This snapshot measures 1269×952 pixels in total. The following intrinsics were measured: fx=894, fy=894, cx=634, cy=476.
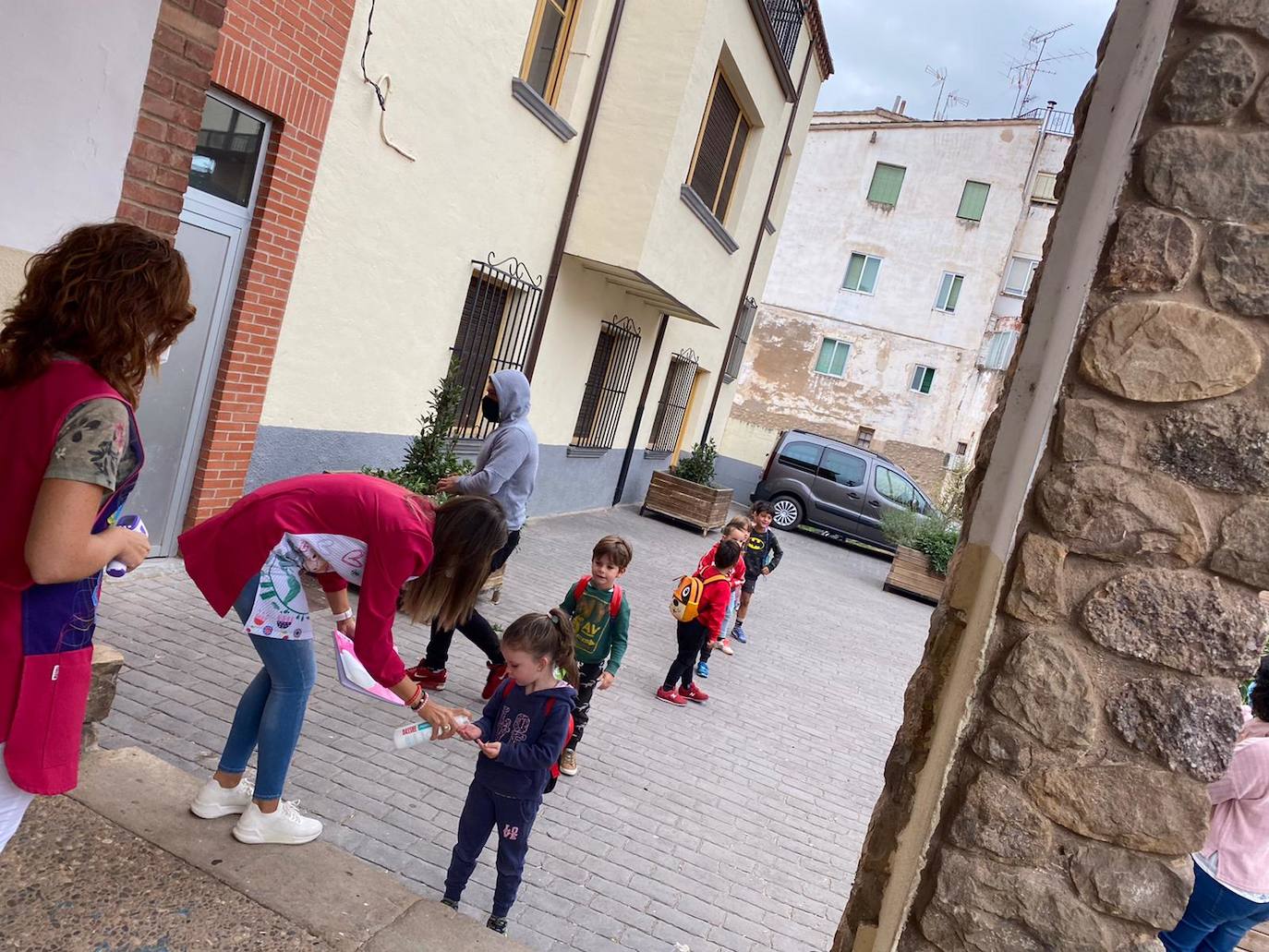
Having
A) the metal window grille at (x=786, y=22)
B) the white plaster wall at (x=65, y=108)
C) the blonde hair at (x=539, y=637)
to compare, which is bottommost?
the blonde hair at (x=539, y=637)

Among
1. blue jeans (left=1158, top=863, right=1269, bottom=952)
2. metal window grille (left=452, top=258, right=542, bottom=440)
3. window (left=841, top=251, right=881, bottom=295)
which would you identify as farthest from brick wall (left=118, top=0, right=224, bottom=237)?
window (left=841, top=251, right=881, bottom=295)

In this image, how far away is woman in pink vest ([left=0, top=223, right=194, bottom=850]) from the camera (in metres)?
1.79

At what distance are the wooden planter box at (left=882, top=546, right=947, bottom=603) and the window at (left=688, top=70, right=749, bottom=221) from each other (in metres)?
6.15

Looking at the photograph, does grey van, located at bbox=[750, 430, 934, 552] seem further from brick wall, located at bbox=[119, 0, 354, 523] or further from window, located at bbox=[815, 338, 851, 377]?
brick wall, located at bbox=[119, 0, 354, 523]

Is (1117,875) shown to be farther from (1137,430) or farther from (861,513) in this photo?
(861,513)

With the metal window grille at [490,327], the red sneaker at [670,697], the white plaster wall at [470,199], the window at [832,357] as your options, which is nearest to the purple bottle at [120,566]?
the white plaster wall at [470,199]

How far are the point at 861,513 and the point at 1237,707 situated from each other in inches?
642

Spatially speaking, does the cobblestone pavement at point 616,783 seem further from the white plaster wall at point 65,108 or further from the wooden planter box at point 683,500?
the wooden planter box at point 683,500

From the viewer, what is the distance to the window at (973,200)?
2553 cm

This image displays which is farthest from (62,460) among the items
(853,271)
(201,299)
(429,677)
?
(853,271)

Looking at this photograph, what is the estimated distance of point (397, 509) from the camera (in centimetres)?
271

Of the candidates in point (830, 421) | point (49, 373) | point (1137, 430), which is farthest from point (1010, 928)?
point (830, 421)

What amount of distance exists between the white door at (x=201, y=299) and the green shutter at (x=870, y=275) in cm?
2315

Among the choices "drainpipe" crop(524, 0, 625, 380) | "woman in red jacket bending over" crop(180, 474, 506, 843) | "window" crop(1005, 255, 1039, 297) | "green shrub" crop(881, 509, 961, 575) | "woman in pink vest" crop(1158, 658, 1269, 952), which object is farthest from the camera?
"window" crop(1005, 255, 1039, 297)
